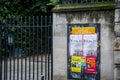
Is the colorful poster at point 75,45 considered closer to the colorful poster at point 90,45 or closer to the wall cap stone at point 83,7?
the colorful poster at point 90,45

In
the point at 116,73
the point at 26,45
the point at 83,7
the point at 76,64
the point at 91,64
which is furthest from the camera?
the point at 26,45

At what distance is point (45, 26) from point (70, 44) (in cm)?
86

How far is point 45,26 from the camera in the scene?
853 centimetres

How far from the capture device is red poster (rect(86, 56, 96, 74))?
25.8 ft

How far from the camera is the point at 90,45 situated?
7902 millimetres

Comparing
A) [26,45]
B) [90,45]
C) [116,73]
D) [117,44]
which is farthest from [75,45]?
[26,45]

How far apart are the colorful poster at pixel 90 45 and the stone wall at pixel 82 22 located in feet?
0.57

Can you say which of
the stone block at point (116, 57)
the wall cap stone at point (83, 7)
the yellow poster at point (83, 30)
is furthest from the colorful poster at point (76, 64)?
the wall cap stone at point (83, 7)

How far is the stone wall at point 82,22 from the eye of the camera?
25.3 feet

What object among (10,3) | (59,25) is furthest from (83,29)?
(10,3)

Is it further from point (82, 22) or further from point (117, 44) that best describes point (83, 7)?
point (117, 44)

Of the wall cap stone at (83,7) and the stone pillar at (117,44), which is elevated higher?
the wall cap stone at (83,7)

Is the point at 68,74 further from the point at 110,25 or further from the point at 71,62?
the point at 110,25

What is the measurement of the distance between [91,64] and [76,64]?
0.42 m
